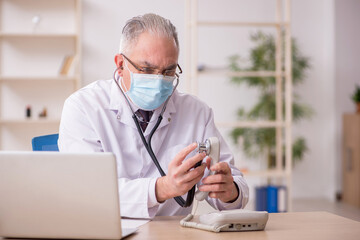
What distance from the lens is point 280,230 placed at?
4.04 ft

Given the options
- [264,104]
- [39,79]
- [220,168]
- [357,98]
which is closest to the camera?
[220,168]

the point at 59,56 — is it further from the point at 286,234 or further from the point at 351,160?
the point at 286,234

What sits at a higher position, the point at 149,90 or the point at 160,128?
the point at 149,90

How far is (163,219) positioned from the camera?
53.6 inches

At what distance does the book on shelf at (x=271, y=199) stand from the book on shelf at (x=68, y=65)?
6.75ft

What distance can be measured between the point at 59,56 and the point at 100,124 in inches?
137

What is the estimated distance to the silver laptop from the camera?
102 centimetres

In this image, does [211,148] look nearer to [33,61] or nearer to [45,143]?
[45,143]

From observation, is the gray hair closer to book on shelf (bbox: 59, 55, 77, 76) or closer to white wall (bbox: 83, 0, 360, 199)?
book on shelf (bbox: 59, 55, 77, 76)

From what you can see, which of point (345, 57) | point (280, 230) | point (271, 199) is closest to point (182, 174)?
point (280, 230)

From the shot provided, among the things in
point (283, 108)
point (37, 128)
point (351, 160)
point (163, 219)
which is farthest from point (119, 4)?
point (163, 219)

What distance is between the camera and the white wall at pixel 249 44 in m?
5.03

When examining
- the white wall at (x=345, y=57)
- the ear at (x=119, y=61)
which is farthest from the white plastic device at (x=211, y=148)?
the white wall at (x=345, y=57)

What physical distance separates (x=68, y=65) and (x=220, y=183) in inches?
144
